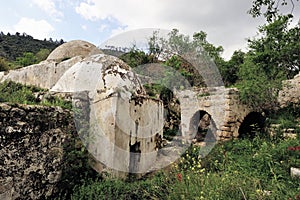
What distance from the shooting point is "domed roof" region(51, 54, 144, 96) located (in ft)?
17.8

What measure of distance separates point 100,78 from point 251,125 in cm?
760

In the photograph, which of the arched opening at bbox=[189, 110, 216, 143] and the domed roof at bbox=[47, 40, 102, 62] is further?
the arched opening at bbox=[189, 110, 216, 143]

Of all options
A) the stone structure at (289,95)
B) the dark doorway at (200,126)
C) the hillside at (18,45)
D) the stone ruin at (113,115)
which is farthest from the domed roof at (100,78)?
the hillside at (18,45)

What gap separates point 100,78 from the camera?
5.59 meters

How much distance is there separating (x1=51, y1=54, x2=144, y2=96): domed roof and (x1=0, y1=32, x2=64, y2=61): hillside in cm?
1963

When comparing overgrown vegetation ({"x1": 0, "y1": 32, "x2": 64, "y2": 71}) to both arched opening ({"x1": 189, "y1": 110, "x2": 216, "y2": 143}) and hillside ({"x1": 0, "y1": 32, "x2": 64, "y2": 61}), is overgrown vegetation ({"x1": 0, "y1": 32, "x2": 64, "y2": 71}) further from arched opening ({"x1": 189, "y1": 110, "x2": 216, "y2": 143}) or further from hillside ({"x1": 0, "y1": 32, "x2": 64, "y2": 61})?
arched opening ({"x1": 189, "y1": 110, "x2": 216, "y2": 143})

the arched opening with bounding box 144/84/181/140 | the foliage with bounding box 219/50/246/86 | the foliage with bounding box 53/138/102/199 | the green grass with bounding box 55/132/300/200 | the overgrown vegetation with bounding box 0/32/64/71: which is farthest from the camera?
the overgrown vegetation with bounding box 0/32/64/71

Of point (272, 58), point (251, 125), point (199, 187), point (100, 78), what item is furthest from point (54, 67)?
point (272, 58)

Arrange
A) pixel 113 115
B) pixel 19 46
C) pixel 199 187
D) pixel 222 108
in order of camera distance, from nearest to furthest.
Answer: pixel 199 187
pixel 113 115
pixel 222 108
pixel 19 46

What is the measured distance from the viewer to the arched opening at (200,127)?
12742 millimetres

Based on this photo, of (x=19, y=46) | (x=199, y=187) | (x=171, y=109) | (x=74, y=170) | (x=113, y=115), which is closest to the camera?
(x=199, y=187)

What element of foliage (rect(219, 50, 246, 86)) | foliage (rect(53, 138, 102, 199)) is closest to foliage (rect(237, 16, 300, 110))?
foliage (rect(219, 50, 246, 86))

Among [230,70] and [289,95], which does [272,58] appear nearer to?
[289,95]

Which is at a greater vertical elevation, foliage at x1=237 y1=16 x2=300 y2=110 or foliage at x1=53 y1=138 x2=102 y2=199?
foliage at x1=237 y1=16 x2=300 y2=110
